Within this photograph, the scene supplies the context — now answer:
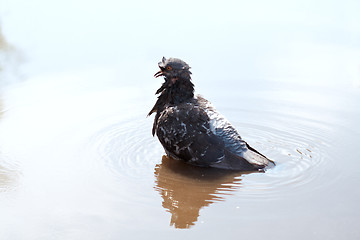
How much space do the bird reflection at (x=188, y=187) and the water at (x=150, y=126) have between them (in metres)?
0.02

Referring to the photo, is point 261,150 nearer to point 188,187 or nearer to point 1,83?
point 188,187

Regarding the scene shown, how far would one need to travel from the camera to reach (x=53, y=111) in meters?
6.95

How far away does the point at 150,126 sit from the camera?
6777mm

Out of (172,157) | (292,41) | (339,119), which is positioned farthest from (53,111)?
(292,41)

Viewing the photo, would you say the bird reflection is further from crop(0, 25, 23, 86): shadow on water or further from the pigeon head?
crop(0, 25, 23, 86): shadow on water

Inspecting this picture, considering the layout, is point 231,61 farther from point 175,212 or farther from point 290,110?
point 175,212

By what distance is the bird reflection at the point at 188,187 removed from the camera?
489 centimetres

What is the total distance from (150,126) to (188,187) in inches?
62.5

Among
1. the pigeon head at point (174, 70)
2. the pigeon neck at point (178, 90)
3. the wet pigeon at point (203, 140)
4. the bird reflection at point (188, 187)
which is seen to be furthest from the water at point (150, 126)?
the pigeon head at point (174, 70)

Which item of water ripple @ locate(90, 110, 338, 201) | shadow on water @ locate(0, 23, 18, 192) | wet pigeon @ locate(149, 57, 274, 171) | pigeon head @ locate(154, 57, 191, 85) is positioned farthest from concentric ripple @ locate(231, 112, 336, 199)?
shadow on water @ locate(0, 23, 18, 192)

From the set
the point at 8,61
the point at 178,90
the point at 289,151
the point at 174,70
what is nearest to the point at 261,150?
the point at 289,151

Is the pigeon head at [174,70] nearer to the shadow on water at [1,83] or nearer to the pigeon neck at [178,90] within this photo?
the pigeon neck at [178,90]

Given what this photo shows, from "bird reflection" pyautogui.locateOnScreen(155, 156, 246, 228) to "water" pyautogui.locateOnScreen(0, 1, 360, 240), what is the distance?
2 cm

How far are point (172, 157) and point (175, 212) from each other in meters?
1.26
